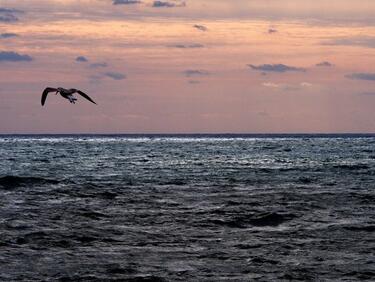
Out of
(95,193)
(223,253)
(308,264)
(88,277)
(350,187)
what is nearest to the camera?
(88,277)

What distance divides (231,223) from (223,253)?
5385 mm

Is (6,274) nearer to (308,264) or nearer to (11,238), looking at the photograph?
(11,238)

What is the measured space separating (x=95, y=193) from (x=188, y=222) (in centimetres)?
1143

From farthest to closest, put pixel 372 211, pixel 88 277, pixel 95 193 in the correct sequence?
pixel 95 193 < pixel 372 211 < pixel 88 277

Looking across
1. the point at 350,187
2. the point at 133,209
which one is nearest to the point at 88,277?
the point at 133,209

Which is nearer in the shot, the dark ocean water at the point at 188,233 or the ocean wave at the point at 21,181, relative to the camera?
the dark ocean water at the point at 188,233

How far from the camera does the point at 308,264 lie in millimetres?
16562

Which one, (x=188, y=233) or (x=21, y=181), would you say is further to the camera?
(x=21, y=181)

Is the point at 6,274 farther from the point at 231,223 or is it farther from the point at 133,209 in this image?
the point at 133,209

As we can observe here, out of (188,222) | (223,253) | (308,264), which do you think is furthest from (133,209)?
(308,264)

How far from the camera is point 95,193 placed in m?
34.1

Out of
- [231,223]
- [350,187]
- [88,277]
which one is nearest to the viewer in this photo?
[88,277]

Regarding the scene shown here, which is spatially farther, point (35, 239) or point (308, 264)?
point (35, 239)

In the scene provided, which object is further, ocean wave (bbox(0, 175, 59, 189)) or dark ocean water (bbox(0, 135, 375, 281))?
ocean wave (bbox(0, 175, 59, 189))
